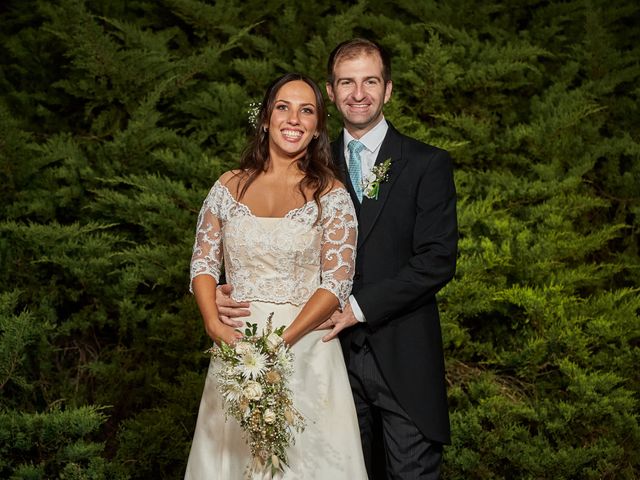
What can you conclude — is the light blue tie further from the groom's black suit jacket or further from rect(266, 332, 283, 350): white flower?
rect(266, 332, 283, 350): white flower

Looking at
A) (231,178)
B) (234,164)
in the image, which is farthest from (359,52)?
(234,164)

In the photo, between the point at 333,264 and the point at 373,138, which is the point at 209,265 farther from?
the point at 373,138

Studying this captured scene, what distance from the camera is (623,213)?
589cm

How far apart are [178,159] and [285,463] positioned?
113 inches

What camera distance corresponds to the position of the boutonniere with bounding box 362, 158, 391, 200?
3229 mm

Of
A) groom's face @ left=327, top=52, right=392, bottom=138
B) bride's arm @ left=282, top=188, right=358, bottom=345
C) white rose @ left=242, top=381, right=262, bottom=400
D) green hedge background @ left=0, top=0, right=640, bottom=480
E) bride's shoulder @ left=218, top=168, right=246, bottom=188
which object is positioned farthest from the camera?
green hedge background @ left=0, top=0, right=640, bottom=480

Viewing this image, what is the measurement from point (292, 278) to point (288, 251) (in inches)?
4.2

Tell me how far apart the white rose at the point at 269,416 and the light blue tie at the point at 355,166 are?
37.3 inches

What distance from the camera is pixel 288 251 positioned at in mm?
3004

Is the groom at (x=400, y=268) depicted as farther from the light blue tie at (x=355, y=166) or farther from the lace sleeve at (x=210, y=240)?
the lace sleeve at (x=210, y=240)

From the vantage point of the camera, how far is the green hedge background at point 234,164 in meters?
4.41

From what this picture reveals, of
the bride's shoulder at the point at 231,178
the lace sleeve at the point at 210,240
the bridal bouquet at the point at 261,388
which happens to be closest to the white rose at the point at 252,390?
the bridal bouquet at the point at 261,388

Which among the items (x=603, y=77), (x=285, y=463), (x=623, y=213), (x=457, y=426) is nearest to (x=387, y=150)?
(x=285, y=463)

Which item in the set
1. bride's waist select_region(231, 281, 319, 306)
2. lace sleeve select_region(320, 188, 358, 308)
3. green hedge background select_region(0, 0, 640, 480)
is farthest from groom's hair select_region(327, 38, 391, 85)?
green hedge background select_region(0, 0, 640, 480)
